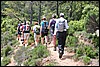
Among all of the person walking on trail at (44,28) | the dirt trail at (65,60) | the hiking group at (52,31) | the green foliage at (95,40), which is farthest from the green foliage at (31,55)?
the green foliage at (95,40)

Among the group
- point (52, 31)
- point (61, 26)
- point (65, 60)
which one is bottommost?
point (65, 60)

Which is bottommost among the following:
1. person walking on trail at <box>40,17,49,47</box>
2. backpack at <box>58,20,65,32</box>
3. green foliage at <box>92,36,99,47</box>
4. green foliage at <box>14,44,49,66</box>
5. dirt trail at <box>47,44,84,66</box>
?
green foliage at <box>14,44,49,66</box>

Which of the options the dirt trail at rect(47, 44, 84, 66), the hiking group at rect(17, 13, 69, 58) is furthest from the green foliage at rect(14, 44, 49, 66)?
the hiking group at rect(17, 13, 69, 58)

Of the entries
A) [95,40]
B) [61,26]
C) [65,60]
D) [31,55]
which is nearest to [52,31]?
[31,55]

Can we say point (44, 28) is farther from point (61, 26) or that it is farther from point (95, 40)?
point (61, 26)

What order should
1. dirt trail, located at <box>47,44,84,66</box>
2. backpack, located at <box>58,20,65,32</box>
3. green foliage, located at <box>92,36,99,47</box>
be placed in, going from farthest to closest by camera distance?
green foliage, located at <box>92,36,99,47</box> < backpack, located at <box>58,20,65,32</box> < dirt trail, located at <box>47,44,84,66</box>

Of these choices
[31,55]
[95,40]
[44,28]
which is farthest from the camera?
[44,28]

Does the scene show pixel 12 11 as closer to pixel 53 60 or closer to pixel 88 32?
pixel 88 32

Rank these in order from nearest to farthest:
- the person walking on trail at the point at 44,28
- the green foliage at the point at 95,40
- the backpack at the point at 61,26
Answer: the backpack at the point at 61,26
the green foliage at the point at 95,40
the person walking on trail at the point at 44,28

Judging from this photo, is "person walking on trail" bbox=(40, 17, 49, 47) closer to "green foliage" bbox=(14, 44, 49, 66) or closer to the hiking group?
the hiking group

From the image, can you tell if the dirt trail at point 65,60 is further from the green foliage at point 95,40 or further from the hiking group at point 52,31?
the green foliage at point 95,40

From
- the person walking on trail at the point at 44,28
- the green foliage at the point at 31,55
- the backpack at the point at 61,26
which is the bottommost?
the green foliage at the point at 31,55

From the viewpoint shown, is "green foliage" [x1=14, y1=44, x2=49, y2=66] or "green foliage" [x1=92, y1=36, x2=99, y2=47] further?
"green foliage" [x1=92, y1=36, x2=99, y2=47]

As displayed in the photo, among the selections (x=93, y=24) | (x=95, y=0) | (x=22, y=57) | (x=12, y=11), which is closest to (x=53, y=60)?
(x=22, y=57)
